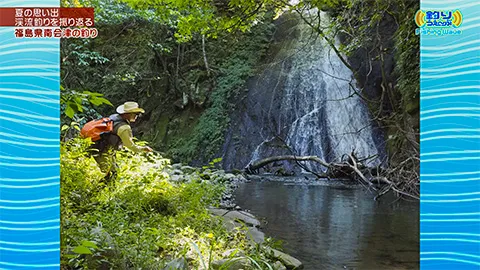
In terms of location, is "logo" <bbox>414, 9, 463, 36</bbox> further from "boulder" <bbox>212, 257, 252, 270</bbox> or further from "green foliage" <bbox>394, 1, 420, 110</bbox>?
"green foliage" <bbox>394, 1, 420, 110</bbox>

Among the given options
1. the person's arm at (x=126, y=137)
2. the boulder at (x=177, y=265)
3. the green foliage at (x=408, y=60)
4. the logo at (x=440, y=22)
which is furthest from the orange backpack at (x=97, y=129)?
the green foliage at (x=408, y=60)

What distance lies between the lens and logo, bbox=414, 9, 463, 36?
1.48 m

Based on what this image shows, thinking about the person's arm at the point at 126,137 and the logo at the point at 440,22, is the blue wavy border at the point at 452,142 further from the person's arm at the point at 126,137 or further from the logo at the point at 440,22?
the person's arm at the point at 126,137

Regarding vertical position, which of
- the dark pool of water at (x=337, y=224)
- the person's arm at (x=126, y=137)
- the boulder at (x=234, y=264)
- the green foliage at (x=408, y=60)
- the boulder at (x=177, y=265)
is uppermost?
the green foliage at (x=408, y=60)

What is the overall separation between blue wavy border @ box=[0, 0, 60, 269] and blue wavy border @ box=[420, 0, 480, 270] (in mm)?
1434

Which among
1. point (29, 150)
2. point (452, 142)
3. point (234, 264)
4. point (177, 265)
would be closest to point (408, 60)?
point (452, 142)

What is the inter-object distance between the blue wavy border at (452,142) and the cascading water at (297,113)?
18.6ft

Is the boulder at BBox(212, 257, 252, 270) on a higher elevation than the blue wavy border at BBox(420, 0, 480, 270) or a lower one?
lower

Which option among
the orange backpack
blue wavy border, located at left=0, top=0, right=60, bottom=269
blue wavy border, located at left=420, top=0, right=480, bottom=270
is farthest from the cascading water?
blue wavy border, located at left=0, top=0, right=60, bottom=269

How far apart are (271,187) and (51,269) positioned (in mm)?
4716

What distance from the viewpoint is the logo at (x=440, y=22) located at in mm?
1479

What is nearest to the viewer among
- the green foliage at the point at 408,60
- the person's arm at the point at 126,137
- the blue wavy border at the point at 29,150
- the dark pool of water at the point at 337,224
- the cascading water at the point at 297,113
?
the blue wavy border at the point at 29,150

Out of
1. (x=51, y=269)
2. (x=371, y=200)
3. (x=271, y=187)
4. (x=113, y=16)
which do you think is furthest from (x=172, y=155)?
(x=51, y=269)

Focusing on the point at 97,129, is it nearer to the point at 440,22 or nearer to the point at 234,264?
the point at 234,264
